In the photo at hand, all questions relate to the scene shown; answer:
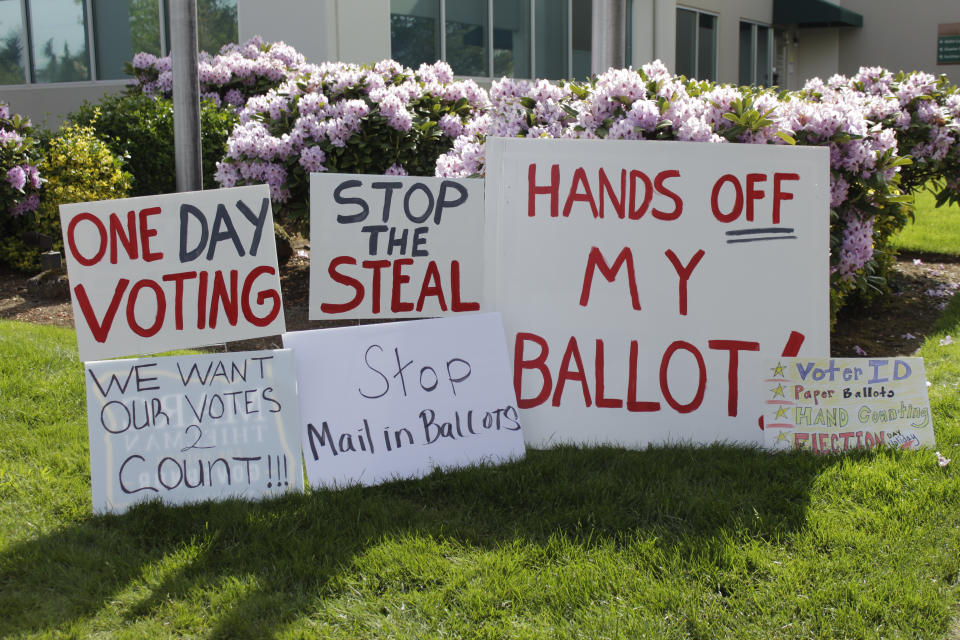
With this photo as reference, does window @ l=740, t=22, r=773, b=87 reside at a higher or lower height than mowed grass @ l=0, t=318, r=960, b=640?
higher

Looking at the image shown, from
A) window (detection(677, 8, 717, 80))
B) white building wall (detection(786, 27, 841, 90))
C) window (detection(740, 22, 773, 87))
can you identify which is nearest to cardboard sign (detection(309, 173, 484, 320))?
window (detection(677, 8, 717, 80))

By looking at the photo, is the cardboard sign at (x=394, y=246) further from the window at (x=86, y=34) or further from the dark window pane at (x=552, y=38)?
the dark window pane at (x=552, y=38)

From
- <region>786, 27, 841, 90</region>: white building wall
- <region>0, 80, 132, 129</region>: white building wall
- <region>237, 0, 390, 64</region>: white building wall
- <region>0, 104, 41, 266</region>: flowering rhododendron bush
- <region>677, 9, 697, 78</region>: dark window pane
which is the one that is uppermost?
<region>786, 27, 841, 90</region>: white building wall

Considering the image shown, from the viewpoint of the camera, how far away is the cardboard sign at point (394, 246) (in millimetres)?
3750

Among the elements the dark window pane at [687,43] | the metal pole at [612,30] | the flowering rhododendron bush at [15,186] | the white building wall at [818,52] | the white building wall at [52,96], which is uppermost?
the white building wall at [818,52]

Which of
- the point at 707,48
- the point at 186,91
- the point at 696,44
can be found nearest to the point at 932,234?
the point at 186,91

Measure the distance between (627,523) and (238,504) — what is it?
1266 mm

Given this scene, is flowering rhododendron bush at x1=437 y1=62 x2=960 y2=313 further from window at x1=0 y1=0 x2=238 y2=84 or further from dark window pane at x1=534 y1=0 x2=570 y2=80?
dark window pane at x1=534 y1=0 x2=570 y2=80

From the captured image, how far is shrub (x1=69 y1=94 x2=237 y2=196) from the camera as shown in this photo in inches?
297

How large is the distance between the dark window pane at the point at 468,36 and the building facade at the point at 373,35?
1cm

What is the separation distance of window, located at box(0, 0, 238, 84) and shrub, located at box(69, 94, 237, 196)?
8.72ft

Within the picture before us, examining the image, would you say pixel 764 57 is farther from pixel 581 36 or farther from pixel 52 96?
pixel 52 96

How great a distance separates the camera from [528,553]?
2684 millimetres

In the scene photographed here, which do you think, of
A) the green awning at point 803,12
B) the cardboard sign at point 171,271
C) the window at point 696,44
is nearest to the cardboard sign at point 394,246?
the cardboard sign at point 171,271
